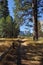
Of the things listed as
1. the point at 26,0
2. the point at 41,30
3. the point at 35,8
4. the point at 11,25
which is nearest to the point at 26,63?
the point at 35,8

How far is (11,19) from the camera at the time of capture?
2482 inches

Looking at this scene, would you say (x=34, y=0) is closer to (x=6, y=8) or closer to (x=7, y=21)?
(x=7, y=21)

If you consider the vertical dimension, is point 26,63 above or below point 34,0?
below

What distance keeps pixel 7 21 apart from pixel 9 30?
2509 millimetres

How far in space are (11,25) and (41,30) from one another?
170 feet

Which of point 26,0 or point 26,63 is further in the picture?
point 26,0

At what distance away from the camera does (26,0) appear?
127ft

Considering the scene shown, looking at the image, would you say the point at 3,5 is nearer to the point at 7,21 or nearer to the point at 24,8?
the point at 7,21

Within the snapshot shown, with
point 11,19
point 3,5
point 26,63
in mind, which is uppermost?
point 3,5

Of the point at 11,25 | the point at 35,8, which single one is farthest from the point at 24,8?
the point at 11,25

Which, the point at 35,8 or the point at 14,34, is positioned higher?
the point at 35,8

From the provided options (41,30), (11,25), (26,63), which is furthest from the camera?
(41,30)

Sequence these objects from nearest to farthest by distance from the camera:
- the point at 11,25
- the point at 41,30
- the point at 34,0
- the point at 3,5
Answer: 1. the point at 34,0
2. the point at 11,25
3. the point at 3,5
4. the point at 41,30

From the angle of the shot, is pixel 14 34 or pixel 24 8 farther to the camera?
pixel 14 34
